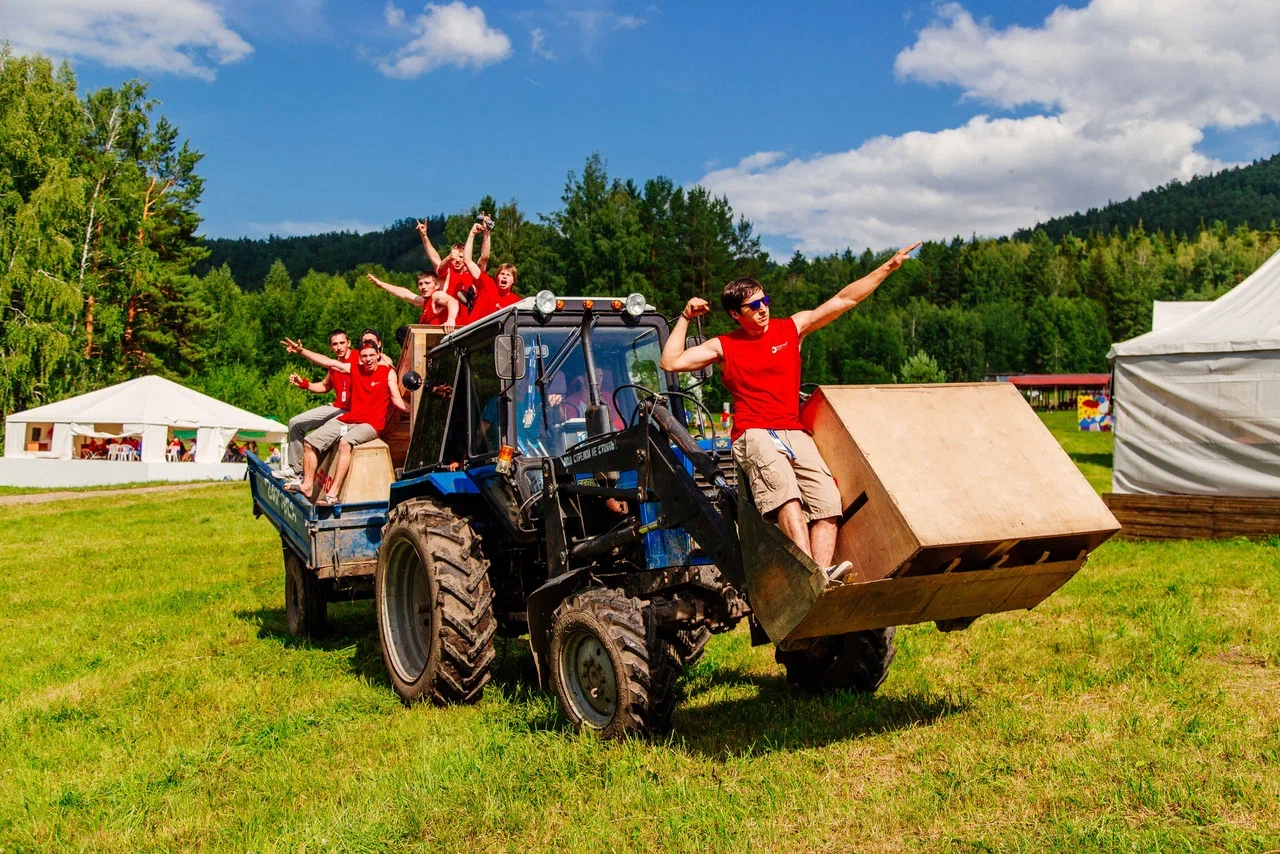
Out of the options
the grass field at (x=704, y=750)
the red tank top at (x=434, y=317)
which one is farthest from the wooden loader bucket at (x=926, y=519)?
the red tank top at (x=434, y=317)

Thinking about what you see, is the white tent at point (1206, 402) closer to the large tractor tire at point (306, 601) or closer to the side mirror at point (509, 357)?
the large tractor tire at point (306, 601)

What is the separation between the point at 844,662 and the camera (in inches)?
273

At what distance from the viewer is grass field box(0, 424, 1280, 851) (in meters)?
4.76

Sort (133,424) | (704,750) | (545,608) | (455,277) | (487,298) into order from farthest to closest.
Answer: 1. (133,424)
2. (455,277)
3. (487,298)
4. (545,608)
5. (704,750)

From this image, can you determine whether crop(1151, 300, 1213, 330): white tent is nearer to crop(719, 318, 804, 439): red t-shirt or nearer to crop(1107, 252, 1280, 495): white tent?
crop(1107, 252, 1280, 495): white tent

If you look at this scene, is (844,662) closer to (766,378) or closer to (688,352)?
(766,378)

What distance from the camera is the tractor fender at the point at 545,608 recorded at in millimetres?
6305

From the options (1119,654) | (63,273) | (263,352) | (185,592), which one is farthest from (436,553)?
(263,352)

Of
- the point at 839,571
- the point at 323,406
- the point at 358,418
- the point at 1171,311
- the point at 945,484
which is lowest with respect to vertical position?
the point at 839,571

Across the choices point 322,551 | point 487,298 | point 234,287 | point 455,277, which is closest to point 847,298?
point 322,551

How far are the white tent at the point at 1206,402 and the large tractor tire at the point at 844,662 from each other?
11.1 metres

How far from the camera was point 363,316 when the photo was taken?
3839 inches

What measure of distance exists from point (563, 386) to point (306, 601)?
402 cm

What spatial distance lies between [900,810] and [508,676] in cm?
381
